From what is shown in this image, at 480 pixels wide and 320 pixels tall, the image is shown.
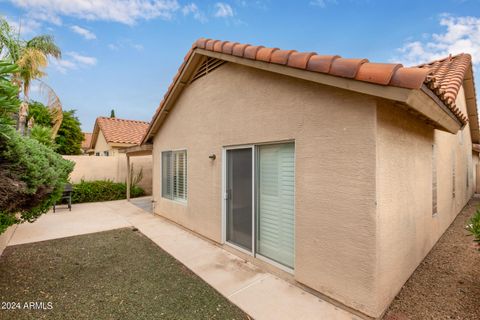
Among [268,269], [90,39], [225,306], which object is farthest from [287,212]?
[90,39]

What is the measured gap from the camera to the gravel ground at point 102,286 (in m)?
3.75

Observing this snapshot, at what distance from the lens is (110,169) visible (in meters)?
16.0

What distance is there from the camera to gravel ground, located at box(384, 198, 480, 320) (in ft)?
Result: 12.0

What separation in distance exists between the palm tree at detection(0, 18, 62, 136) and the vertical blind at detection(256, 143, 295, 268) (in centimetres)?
1319

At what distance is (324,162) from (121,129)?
22.5 metres

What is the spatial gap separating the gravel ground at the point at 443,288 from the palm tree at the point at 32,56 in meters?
16.4

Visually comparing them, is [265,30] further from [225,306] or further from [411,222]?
[225,306]

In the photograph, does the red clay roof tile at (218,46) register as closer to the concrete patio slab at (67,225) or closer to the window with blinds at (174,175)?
the window with blinds at (174,175)

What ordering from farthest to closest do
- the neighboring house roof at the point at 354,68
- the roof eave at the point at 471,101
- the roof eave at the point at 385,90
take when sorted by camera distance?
1. the roof eave at the point at 471,101
2. the roof eave at the point at 385,90
3. the neighboring house roof at the point at 354,68

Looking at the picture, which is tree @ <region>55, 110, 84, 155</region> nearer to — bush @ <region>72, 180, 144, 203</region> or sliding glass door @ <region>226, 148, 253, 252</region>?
bush @ <region>72, 180, 144, 203</region>

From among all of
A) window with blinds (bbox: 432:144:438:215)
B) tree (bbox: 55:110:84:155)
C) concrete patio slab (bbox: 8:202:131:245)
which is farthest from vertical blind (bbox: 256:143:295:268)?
tree (bbox: 55:110:84:155)

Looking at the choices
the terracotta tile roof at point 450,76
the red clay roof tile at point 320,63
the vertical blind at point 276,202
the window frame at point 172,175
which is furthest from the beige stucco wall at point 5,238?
the terracotta tile roof at point 450,76

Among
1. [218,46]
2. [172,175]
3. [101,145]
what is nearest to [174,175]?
[172,175]

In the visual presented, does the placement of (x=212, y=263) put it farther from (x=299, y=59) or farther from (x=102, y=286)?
(x=299, y=59)
